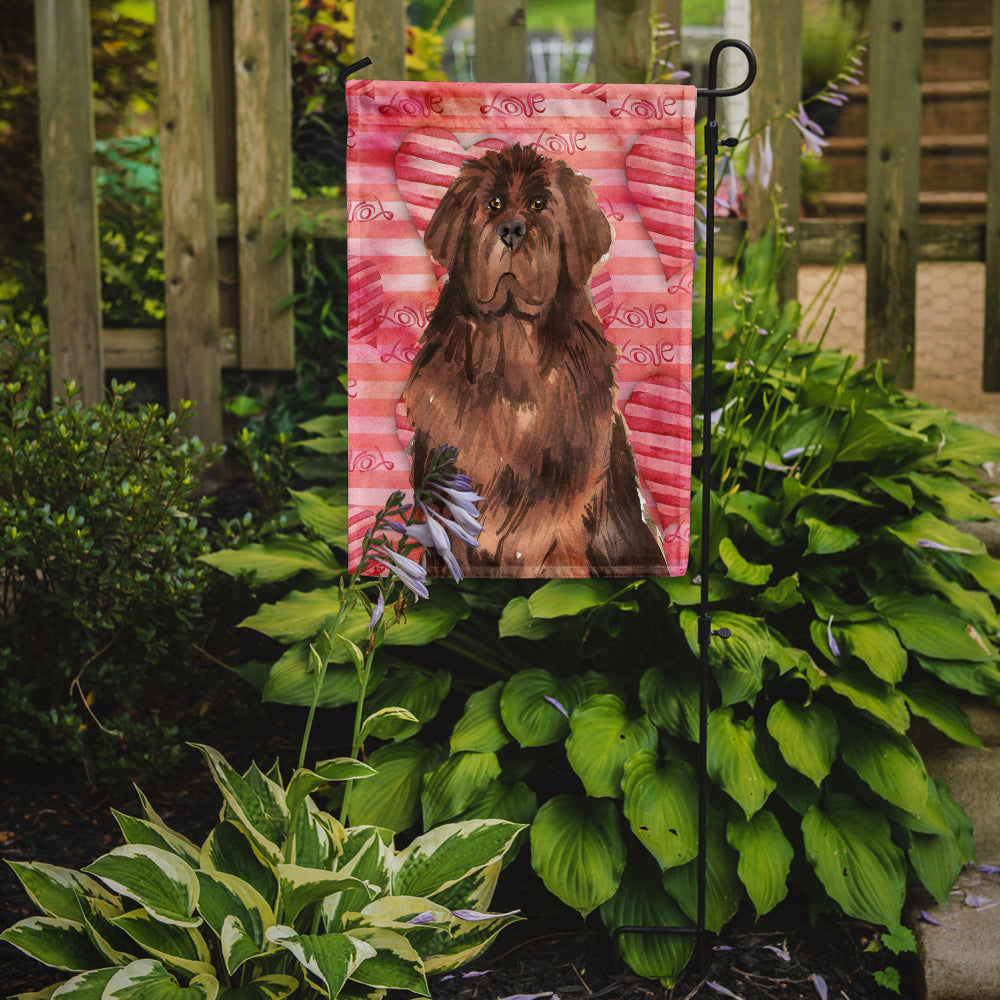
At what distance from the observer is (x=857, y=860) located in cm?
189

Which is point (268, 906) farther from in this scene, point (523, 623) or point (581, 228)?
point (581, 228)

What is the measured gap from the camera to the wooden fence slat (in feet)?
10.7

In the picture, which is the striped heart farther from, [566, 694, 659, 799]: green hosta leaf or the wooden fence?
the wooden fence

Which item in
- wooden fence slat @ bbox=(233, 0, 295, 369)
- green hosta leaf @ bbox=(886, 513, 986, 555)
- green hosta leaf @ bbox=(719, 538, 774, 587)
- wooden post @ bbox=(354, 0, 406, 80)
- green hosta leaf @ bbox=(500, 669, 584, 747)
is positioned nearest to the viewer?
green hosta leaf @ bbox=(500, 669, 584, 747)

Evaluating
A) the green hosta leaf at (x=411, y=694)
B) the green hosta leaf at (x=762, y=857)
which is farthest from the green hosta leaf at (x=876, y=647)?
the green hosta leaf at (x=411, y=694)

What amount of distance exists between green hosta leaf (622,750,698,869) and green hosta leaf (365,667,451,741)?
42 cm

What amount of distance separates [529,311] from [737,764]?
91 cm

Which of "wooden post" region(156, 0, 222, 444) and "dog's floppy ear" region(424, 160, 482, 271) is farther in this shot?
"wooden post" region(156, 0, 222, 444)

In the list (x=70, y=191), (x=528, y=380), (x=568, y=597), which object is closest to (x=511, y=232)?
(x=528, y=380)

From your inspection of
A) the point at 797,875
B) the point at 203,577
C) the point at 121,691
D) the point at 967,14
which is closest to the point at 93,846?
the point at 121,691

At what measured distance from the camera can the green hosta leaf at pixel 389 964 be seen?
1.47 m

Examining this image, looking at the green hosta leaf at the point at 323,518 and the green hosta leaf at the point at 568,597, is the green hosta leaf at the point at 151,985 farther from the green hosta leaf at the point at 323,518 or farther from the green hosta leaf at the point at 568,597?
the green hosta leaf at the point at 323,518

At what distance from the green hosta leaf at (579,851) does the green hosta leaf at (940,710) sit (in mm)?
669

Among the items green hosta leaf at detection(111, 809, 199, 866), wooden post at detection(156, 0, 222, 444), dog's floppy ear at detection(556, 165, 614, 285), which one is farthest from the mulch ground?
wooden post at detection(156, 0, 222, 444)
